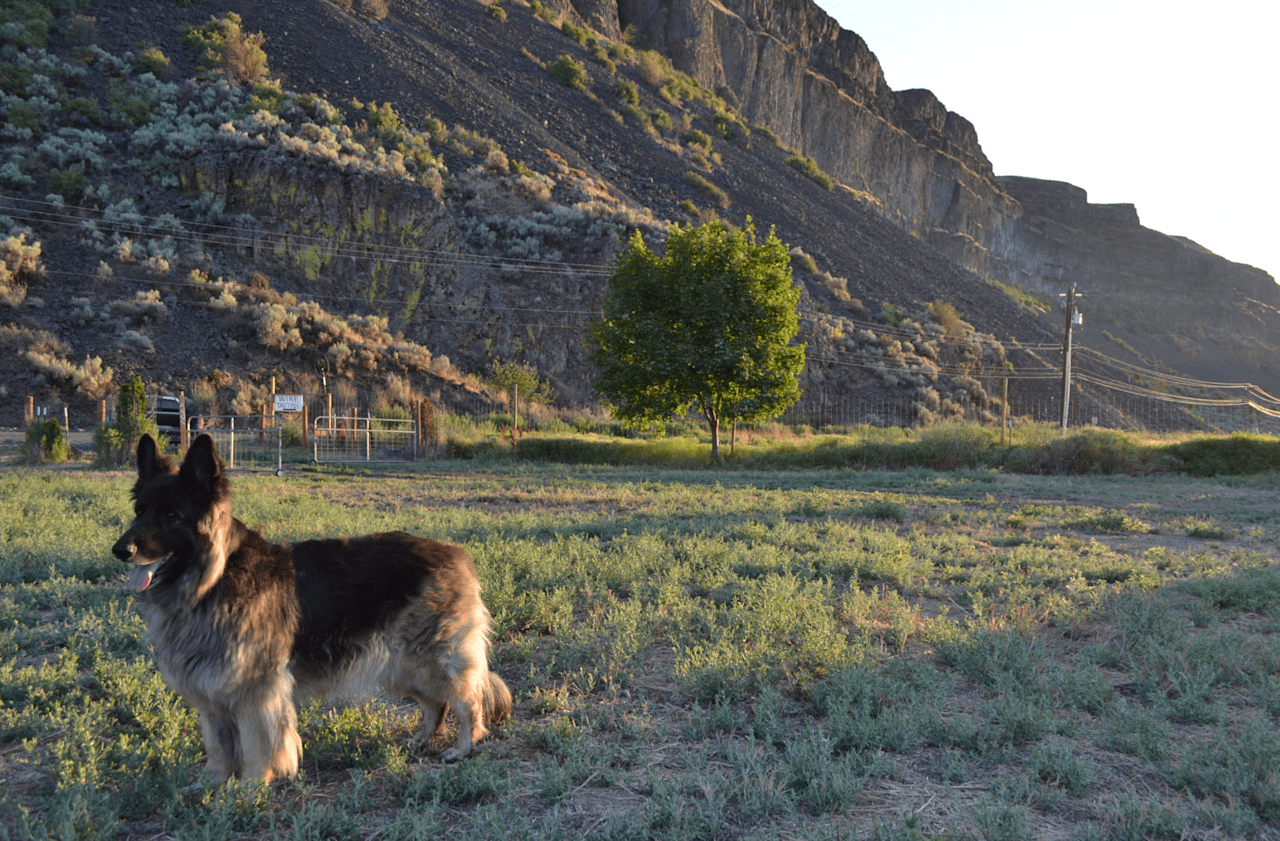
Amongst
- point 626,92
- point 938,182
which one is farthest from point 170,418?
point 938,182

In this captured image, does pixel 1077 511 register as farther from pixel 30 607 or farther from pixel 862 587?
pixel 30 607

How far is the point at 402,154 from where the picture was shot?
4238 cm

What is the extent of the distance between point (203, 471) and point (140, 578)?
0.52 metres

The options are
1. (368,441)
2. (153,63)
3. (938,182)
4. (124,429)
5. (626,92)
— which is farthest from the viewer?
(938,182)

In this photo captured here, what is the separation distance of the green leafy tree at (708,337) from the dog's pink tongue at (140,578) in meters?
20.9

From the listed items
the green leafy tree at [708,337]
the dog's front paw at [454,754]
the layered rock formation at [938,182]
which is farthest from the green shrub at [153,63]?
the dog's front paw at [454,754]

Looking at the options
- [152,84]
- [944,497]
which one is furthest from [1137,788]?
[152,84]

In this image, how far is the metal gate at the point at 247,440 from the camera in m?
19.2

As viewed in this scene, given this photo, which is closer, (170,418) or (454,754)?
(454,754)

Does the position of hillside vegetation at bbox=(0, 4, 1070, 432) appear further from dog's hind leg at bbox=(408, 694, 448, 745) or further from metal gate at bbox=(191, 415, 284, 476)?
dog's hind leg at bbox=(408, 694, 448, 745)

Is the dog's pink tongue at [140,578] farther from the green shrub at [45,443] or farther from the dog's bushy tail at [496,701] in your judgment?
the green shrub at [45,443]

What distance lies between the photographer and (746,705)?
4.35 meters

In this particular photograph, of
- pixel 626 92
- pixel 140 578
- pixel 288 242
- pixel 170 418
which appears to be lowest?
pixel 140 578

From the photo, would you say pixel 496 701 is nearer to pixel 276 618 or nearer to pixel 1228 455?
pixel 276 618
